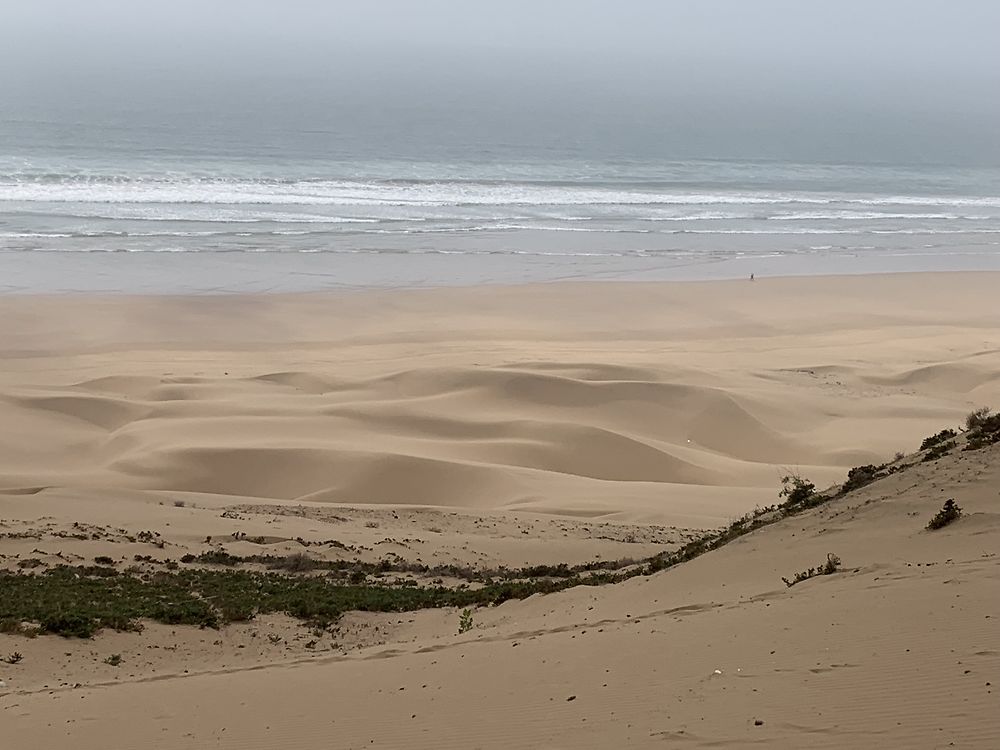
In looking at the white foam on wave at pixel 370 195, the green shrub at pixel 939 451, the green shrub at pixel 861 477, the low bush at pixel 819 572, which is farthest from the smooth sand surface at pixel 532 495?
the white foam on wave at pixel 370 195

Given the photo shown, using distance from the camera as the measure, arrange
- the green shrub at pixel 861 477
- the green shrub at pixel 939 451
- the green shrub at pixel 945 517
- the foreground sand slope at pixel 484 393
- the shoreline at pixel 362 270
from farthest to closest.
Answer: the shoreline at pixel 362 270, the foreground sand slope at pixel 484 393, the green shrub at pixel 861 477, the green shrub at pixel 939 451, the green shrub at pixel 945 517

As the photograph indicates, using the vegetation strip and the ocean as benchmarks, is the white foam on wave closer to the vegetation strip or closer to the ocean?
the ocean

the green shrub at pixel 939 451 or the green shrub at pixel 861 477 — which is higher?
the green shrub at pixel 939 451

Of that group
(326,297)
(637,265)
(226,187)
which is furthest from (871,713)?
(226,187)

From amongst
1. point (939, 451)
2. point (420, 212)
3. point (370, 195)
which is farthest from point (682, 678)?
point (370, 195)

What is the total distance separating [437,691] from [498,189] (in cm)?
5132

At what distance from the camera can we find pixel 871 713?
6.58 meters

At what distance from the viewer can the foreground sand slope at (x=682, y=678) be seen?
671cm

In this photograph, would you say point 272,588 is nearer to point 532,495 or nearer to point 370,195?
point 532,495

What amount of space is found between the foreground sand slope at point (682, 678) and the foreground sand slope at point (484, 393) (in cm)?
855

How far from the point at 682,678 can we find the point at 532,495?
12.4 m

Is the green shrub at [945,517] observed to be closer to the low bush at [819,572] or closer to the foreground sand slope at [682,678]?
the foreground sand slope at [682,678]

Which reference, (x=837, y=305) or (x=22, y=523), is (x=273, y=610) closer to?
(x=22, y=523)

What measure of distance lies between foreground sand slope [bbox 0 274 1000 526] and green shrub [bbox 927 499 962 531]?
26.6 feet
